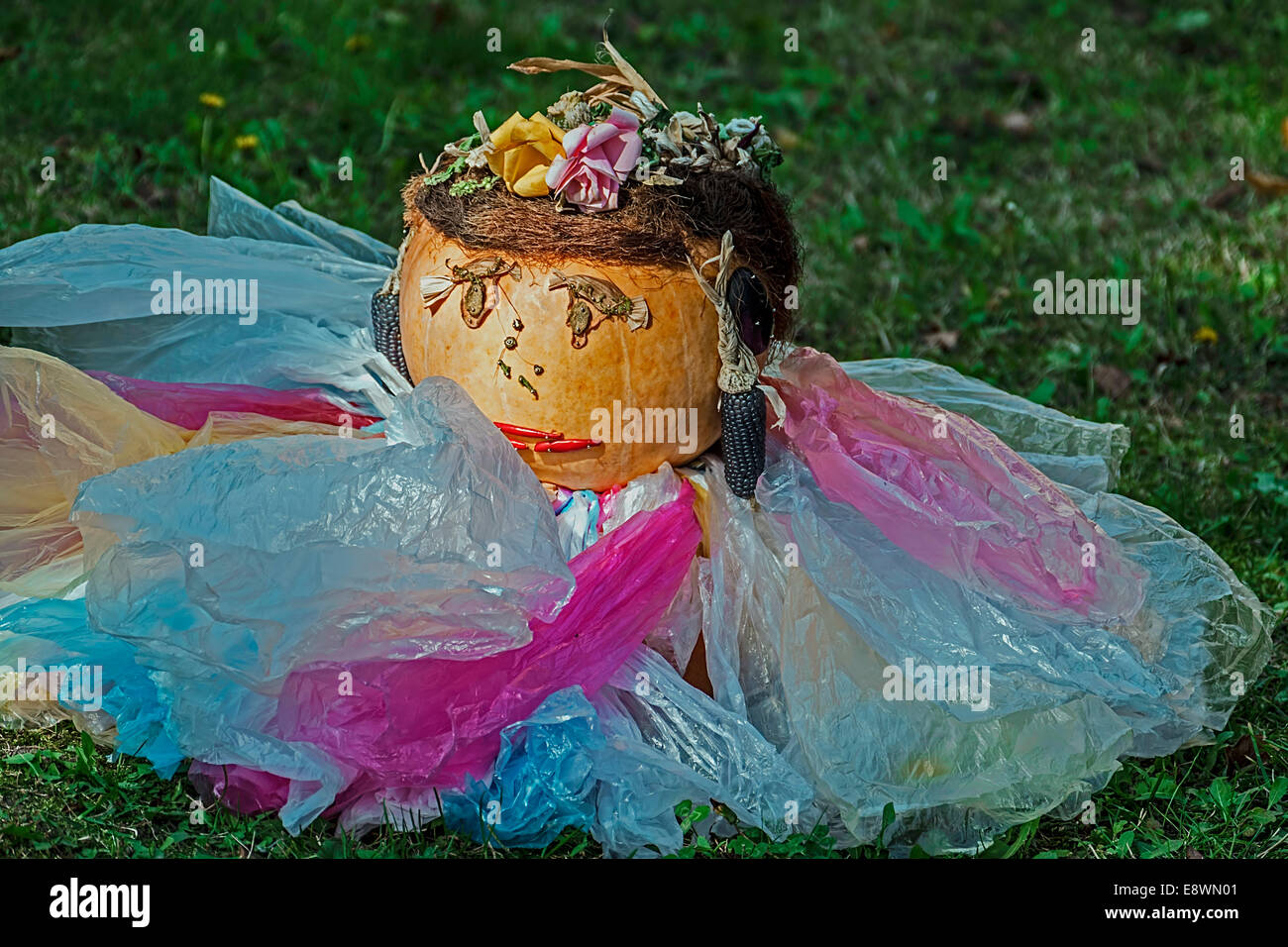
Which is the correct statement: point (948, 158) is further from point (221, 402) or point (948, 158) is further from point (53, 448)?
point (53, 448)

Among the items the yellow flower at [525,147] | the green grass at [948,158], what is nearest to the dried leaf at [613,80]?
the yellow flower at [525,147]

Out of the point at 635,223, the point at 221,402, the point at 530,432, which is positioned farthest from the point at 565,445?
the point at 221,402

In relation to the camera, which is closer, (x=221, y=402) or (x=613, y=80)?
(x=613, y=80)

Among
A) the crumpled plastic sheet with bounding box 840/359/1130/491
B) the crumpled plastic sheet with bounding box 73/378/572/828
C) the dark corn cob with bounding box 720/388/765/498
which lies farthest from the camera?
the crumpled plastic sheet with bounding box 840/359/1130/491

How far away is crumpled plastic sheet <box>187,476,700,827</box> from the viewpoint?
2895 mm

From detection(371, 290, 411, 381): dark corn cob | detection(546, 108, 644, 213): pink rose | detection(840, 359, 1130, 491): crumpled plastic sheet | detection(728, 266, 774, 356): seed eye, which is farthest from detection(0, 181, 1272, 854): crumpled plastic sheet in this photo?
detection(546, 108, 644, 213): pink rose

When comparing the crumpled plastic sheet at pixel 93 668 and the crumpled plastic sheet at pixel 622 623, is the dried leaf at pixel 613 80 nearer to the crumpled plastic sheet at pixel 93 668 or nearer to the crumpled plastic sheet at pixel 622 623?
the crumpled plastic sheet at pixel 622 623

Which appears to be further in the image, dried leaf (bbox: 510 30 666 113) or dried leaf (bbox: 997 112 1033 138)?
dried leaf (bbox: 997 112 1033 138)

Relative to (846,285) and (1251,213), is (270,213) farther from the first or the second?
(1251,213)

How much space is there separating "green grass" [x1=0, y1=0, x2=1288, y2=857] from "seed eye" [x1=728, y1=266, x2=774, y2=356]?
1.17 m

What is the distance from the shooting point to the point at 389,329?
351 centimetres

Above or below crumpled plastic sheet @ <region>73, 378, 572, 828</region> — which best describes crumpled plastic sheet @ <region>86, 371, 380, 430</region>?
above

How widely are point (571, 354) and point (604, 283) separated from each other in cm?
16

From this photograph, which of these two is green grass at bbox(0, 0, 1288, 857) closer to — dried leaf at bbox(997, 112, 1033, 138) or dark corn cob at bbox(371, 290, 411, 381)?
dried leaf at bbox(997, 112, 1033, 138)
